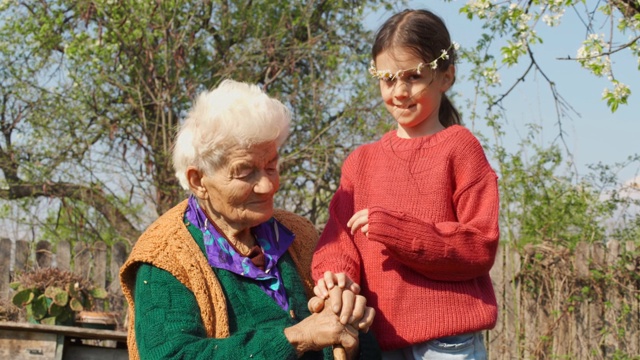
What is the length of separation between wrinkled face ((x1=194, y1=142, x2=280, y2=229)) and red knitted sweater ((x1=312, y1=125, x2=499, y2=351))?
0.25m

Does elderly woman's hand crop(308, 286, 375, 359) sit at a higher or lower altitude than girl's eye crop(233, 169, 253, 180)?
lower

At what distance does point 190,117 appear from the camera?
2.72 metres

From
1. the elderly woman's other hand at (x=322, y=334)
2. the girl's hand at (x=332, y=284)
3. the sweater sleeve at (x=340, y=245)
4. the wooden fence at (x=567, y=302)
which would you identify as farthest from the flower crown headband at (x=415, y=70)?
the wooden fence at (x=567, y=302)

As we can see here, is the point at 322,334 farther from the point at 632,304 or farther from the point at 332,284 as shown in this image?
the point at 632,304

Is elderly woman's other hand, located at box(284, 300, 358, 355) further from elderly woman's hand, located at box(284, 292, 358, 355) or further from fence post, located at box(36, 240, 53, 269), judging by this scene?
fence post, located at box(36, 240, 53, 269)

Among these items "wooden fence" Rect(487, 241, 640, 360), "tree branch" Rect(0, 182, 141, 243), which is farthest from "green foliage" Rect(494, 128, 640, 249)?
"tree branch" Rect(0, 182, 141, 243)

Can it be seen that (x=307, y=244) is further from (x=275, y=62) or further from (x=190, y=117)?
(x=275, y=62)

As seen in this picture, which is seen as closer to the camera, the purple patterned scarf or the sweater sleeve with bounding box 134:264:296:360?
the sweater sleeve with bounding box 134:264:296:360

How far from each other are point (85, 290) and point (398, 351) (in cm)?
277

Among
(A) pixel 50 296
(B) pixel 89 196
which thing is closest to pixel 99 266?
(B) pixel 89 196

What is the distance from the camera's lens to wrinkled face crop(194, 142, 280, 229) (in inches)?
103

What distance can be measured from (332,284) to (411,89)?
628 mm

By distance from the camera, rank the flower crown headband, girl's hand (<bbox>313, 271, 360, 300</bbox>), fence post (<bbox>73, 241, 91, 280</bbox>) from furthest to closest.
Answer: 1. fence post (<bbox>73, 241, 91, 280</bbox>)
2. the flower crown headband
3. girl's hand (<bbox>313, 271, 360, 300</bbox>)

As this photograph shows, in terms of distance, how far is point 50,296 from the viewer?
15.7 feet
